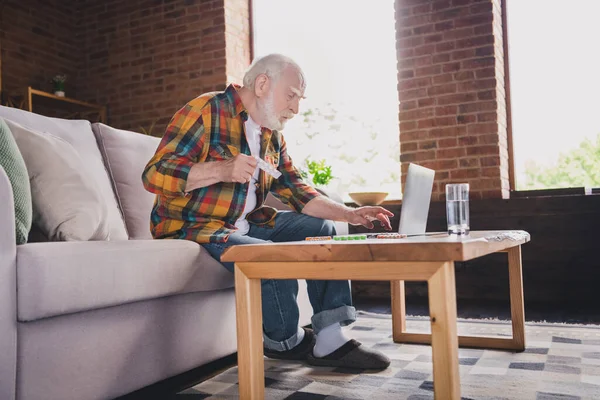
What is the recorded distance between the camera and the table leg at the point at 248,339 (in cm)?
126

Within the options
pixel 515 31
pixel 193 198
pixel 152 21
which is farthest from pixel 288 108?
pixel 152 21

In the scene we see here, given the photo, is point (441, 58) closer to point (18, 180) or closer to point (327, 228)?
point (327, 228)

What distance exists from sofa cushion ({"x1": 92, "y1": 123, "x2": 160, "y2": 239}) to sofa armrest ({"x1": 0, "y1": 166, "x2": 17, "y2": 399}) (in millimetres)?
919

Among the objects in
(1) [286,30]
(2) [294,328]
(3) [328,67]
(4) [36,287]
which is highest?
(1) [286,30]

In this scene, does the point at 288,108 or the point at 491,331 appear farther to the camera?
the point at 491,331

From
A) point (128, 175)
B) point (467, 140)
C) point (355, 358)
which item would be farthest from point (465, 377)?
point (467, 140)

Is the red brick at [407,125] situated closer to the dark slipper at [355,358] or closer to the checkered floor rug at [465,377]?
the checkered floor rug at [465,377]

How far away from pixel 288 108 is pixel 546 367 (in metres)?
1.13

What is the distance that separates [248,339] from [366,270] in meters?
0.32

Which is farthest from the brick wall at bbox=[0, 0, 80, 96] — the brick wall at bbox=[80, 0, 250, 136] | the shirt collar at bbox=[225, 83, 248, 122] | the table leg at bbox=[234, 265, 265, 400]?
the table leg at bbox=[234, 265, 265, 400]

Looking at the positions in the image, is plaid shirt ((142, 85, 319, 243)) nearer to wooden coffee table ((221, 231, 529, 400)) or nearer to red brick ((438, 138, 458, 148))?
wooden coffee table ((221, 231, 529, 400))

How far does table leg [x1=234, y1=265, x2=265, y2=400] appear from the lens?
4.12 feet

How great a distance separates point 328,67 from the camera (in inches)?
165

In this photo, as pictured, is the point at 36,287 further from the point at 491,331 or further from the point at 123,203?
the point at 491,331
